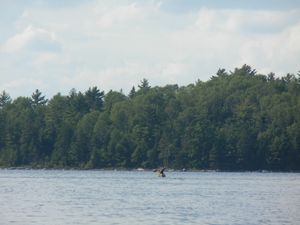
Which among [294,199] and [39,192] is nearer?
[294,199]

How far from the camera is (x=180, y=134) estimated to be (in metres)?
178

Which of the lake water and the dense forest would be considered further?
the dense forest

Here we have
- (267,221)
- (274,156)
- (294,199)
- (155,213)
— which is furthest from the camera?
(274,156)

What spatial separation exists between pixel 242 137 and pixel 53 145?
141 ft

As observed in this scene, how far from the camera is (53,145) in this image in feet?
630

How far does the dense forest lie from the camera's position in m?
168

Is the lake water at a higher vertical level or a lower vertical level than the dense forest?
lower

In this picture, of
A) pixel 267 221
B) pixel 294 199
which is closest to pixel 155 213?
pixel 267 221

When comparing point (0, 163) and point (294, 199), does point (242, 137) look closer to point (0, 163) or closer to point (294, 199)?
point (0, 163)

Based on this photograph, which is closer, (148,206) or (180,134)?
(148,206)

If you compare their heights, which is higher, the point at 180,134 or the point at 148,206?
the point at 180,134

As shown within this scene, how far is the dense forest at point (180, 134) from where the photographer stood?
168250 mm

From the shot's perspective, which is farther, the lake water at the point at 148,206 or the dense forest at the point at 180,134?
the dense forest at the point at 180,134

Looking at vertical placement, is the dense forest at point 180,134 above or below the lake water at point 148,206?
above
